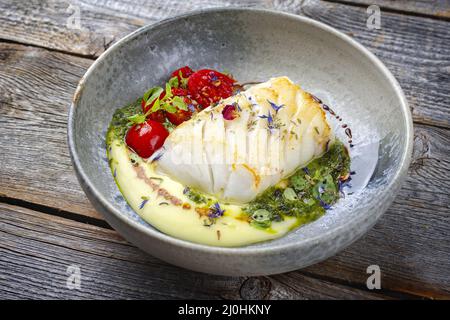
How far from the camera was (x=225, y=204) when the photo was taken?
2.17m

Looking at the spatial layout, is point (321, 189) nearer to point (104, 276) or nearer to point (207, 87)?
point (207, 87)

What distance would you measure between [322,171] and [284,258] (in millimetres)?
614

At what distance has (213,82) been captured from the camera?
253 centimetres

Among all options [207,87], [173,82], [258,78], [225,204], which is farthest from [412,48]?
[225,204]

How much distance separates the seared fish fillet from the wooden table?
0.37 m

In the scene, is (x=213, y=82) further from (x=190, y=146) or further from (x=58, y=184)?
(x=58, y=184)

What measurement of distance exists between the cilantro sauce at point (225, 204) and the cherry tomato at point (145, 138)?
0.03m

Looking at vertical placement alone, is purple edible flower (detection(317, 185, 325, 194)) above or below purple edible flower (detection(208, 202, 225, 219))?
above

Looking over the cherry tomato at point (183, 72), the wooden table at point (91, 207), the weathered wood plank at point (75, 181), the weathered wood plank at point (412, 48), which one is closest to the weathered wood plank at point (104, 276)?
the wooden table at point (91, 207)

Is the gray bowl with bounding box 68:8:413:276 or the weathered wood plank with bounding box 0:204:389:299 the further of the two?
the weathered wood plank with bounding box 0:204:389:299

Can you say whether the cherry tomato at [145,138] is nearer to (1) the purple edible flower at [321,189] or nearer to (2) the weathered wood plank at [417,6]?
(1) the purple edible flower at [321,189]

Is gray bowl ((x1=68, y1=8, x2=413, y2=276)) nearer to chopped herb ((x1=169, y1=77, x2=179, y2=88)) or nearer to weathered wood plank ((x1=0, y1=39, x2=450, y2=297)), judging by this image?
chopped herb ((x1=169, y1=77, x2=179, y2=88))

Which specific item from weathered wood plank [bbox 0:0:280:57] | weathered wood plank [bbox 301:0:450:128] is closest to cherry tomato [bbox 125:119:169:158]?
weathered wood plank [bbox 0:0:280:57]

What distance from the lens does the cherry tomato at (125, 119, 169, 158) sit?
91.0 inches
